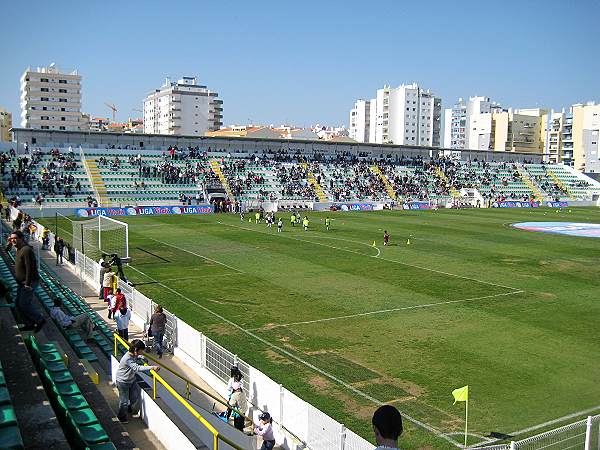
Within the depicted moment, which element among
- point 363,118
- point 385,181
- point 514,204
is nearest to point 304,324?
point 385,181

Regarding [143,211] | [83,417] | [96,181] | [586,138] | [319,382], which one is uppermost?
[586,138]

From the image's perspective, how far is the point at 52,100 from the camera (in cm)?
13738

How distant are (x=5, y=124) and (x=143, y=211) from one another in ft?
404

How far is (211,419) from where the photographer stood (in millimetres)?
10531

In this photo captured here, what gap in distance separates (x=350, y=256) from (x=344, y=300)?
37.5ft

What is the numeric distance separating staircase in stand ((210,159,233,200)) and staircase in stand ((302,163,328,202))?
11813mm

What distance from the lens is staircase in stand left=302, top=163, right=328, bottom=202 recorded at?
247 feet

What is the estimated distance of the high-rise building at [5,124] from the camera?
14688 cm

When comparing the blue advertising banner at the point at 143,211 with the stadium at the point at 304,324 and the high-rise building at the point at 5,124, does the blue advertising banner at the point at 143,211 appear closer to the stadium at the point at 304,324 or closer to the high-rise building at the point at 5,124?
the stadium at the point at 304,324

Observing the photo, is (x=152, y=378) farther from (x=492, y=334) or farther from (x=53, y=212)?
(x=53, y=212)

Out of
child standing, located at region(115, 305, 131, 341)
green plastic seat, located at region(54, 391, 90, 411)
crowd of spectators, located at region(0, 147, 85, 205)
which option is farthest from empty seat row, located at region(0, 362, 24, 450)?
crowd of spectators, located at region(0, 147, 85, 205)

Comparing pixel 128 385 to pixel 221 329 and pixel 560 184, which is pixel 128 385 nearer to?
pixel 221 329

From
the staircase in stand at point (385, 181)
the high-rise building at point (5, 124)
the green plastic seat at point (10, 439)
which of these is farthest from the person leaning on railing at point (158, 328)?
the high-rise building at point (5, 124)

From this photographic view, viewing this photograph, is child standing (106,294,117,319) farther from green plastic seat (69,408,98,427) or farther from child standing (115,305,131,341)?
green plastic seat (69,408,98,427)
